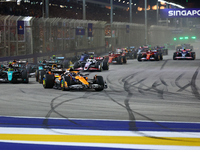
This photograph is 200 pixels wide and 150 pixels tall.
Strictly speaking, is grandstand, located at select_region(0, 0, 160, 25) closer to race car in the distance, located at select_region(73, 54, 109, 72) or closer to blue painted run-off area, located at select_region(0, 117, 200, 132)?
race car in the distance, located at select_region(73, 54, 109, 72)

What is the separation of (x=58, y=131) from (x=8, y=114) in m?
2.38

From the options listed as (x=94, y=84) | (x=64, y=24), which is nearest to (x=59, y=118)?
(x=94, y=84)

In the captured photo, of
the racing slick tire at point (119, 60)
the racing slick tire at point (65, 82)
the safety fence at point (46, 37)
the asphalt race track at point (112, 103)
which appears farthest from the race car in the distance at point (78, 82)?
the racing slick tire at point (119, 60)

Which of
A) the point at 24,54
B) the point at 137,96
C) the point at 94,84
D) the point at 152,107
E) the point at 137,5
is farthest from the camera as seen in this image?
the point at 137,5

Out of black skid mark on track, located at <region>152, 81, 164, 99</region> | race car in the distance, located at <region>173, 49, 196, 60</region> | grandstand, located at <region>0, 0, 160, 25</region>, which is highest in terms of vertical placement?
grandstand, located at <region>0, 0, 160, 25</region>

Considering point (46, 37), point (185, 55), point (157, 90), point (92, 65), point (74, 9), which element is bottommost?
point (157, 90)

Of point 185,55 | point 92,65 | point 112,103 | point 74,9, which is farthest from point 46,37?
point 74,9

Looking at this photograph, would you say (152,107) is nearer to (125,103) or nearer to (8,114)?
(125,103)

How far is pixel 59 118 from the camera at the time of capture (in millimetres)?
8906

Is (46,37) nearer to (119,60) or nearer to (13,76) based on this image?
(119,60)

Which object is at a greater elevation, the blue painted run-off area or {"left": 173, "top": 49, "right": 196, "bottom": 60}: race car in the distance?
{"left": 173, "top": 49, "right": 196, "bottom": 60}: race car in the distance

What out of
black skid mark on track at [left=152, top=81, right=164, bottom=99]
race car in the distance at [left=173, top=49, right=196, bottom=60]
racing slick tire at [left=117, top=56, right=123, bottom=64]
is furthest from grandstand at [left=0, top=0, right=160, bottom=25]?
black skid mark on track at [left=152, top=81, right=164, bottom=99]

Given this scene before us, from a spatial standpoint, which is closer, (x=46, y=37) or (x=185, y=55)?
(x=46, y=37)

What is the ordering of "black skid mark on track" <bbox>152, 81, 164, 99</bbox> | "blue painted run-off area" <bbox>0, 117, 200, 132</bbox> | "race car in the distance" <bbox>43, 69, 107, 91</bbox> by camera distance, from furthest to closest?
1. "race car in the distance" <bbox>43, 69, 107, 91</bbox>
2. "black skid mark on track" <bbox>152, 81, 164, 99</bbox>
3. "blue painted run-off area" <bbox>0, 117, 200, 132</bbox>
